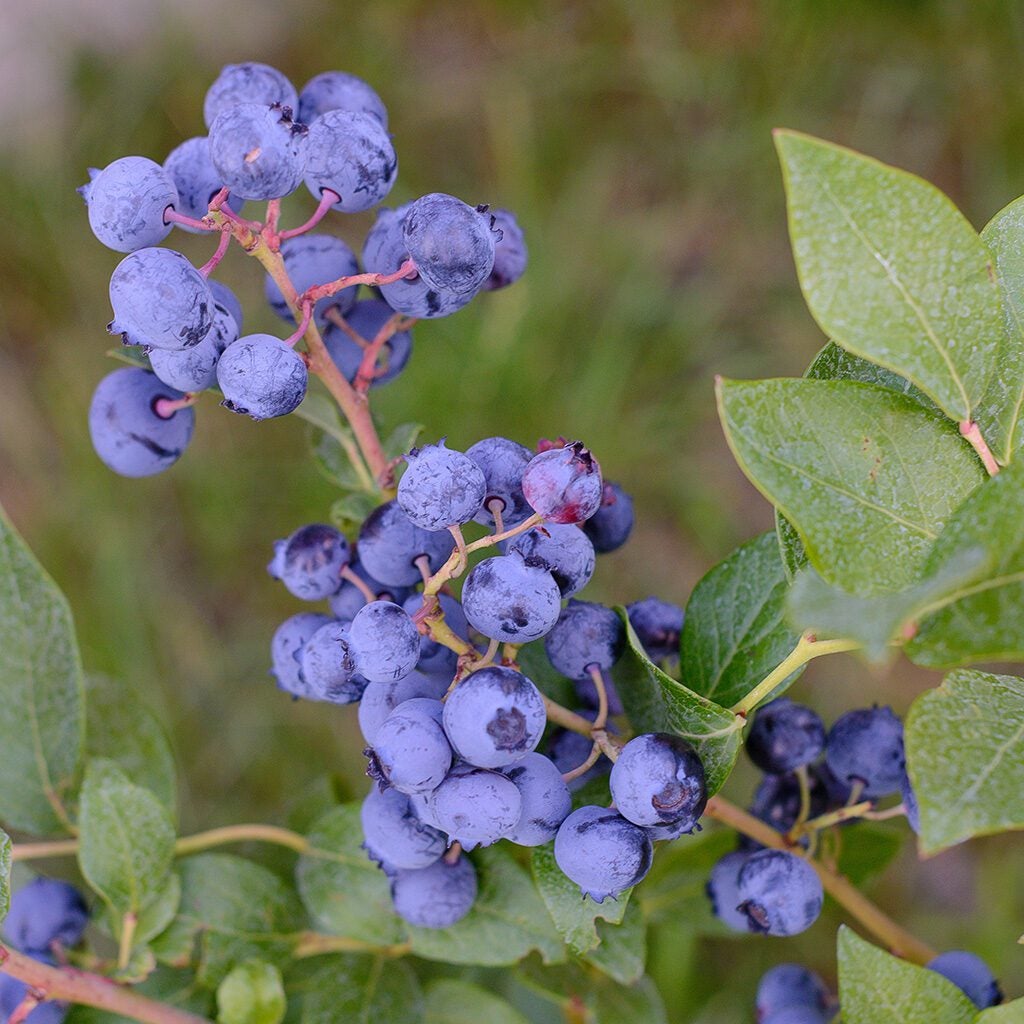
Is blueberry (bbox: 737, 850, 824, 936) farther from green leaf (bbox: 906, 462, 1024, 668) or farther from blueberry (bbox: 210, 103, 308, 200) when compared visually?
blueberry (bbox: 210, 103, 308, 200)

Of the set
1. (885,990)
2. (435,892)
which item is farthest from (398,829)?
(885,990)

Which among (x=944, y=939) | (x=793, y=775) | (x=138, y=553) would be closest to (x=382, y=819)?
(x=793, y=775)

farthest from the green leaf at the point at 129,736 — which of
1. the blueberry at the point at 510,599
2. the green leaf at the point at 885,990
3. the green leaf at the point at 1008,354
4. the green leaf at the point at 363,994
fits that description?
the green leaf at the point at 1008,354

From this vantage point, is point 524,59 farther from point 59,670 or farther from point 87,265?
point 59,670

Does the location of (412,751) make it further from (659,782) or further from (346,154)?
(346,154)

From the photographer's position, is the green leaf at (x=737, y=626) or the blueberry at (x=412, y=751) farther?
the green leaf at (x=737, y=626)

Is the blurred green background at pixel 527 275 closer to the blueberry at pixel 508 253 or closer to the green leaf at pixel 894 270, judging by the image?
the blueberry at pixel 508 253
